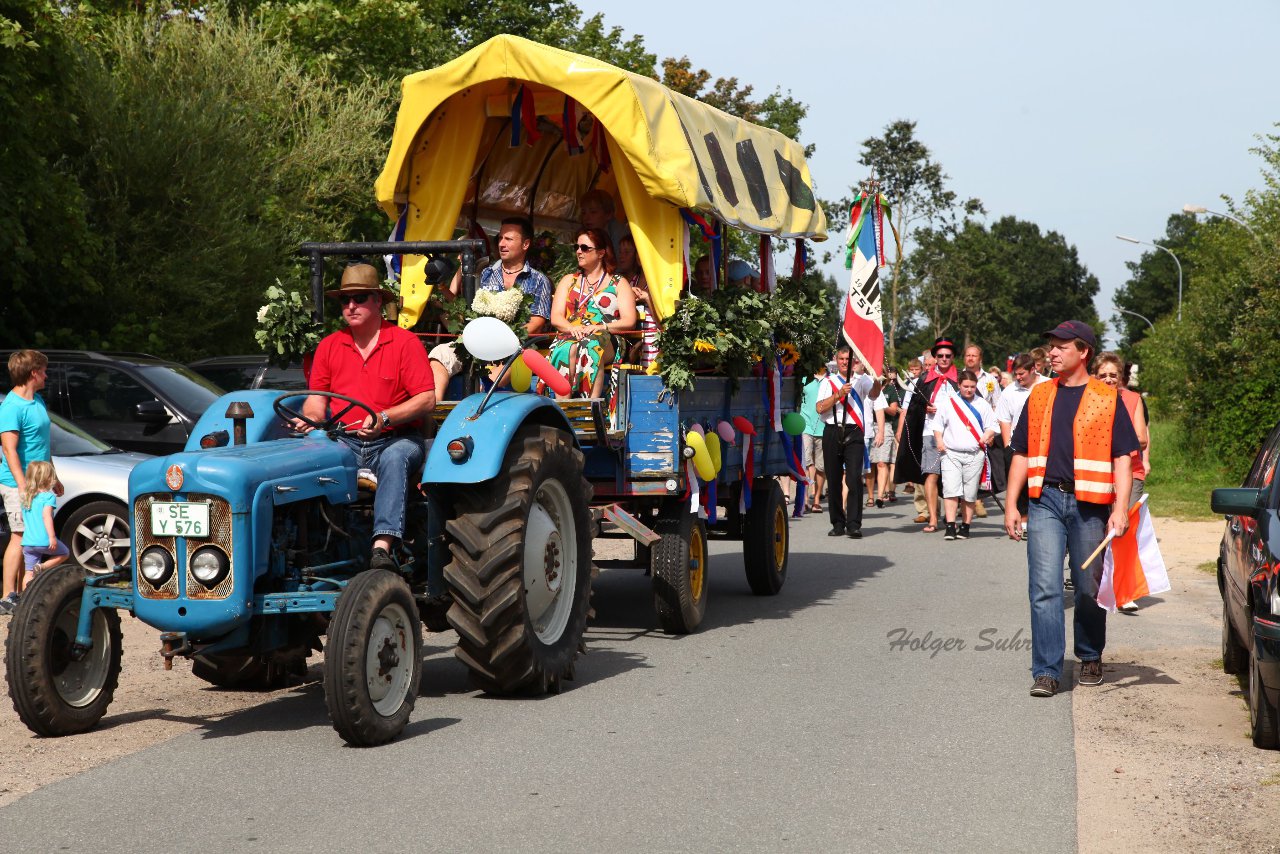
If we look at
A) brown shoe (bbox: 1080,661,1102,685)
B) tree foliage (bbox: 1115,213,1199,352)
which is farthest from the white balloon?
tree foliage (bbox: 1115,213,1199,352)

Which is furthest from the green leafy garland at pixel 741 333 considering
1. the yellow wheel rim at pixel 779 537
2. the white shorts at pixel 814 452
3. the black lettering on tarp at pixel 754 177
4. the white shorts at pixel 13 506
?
the white shorts at pixel 814 452

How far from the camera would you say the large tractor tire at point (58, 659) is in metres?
6.63

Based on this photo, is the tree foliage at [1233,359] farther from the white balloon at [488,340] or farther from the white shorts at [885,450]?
the white balloon at [488,340]

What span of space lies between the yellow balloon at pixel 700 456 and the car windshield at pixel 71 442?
17.3 ft

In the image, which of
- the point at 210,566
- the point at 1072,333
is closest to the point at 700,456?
the point at 1072,333

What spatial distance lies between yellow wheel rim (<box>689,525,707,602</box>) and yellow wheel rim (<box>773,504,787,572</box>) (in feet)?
5.41

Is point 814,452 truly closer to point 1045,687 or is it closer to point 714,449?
point 714,449

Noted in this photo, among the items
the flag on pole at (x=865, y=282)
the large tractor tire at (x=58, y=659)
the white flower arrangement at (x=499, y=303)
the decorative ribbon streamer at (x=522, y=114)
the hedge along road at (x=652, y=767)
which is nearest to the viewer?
the hedge along road at (x=652, y=767)

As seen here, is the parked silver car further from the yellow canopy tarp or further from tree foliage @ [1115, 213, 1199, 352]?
tree foliage @ [1115, 213, 1199, 352]

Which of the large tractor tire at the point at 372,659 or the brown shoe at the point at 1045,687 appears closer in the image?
the large tractor tire at the point at 372,659

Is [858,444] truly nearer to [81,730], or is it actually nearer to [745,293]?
[745,293]

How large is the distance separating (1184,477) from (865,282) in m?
13.1

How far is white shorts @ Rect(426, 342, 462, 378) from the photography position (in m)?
10.1

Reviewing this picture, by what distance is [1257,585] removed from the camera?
22.6ft
